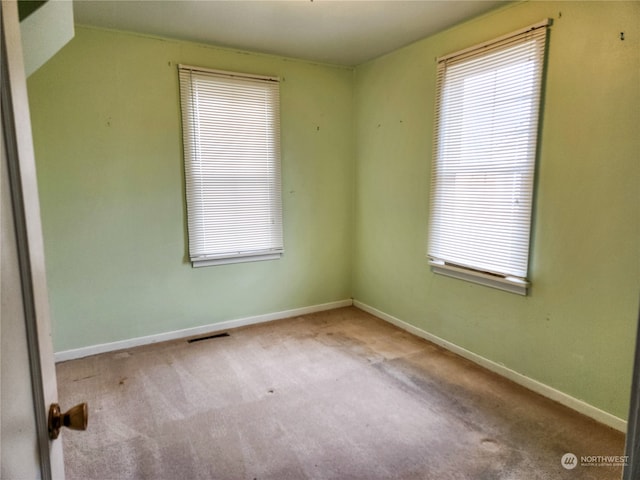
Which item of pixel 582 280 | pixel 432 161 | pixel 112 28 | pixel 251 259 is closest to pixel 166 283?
pixel 251 259

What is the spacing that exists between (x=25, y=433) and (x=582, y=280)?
260 centimetres

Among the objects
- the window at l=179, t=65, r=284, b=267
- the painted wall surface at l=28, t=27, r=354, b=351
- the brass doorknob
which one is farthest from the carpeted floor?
the brass doorknob

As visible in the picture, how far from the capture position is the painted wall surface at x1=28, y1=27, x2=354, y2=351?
2.85 meters

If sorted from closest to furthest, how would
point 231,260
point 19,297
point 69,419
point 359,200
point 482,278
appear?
point 19,297, point 69,419, point 482,278, point 231,260, point 359,200

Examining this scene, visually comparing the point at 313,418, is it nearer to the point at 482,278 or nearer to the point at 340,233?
the point at 482,278

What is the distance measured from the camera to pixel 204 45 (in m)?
3.24

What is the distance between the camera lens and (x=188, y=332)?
3467 millimetres

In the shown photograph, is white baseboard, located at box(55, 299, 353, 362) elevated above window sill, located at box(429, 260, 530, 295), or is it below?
below

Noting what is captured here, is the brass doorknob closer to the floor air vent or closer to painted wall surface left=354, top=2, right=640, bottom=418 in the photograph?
painted wall surface left=354, top=2, right=640, bottom=418

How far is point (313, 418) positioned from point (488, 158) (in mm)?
2090

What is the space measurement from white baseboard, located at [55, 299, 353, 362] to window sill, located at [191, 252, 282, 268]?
57cm

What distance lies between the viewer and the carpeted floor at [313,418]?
1866mm

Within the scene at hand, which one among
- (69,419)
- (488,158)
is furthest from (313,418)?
(488,158)

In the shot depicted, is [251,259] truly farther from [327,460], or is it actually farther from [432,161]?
[327,460]
